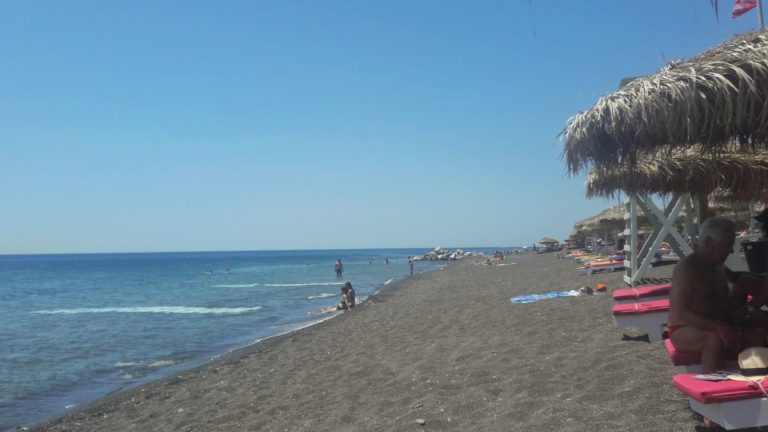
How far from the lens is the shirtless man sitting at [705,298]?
3492 mm

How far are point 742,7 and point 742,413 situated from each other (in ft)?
21.2

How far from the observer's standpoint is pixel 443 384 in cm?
579

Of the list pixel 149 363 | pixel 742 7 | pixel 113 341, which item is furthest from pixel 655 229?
pixel 113 341

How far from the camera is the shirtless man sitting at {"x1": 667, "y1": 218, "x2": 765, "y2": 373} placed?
3492 mm

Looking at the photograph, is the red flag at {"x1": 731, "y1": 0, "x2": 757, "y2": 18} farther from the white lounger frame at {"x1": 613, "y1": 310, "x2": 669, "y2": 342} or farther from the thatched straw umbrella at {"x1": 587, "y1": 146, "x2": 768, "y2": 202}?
the white lounger frame at {"x1": 613, "y1": 310, "x2": 669, "y2": 342}

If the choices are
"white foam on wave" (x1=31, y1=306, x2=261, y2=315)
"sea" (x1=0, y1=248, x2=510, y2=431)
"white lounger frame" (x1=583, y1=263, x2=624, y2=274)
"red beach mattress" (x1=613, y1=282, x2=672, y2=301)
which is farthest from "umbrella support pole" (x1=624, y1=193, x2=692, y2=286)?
"white foam on wave" (x1=31, y1=306, x2=261, y2=315)

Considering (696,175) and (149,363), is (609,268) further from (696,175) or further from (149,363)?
(149,363)

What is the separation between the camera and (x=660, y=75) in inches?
153

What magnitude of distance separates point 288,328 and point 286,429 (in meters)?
10.8

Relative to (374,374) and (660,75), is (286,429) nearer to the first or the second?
(374,374)

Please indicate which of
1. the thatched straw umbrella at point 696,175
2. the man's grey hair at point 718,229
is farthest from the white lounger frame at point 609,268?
the man's grey hair at point 718,229

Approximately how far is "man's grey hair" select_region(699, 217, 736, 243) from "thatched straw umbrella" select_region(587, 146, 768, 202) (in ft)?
9.22

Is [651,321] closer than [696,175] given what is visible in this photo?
Yes

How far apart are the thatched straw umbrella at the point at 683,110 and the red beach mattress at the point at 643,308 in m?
1.97
